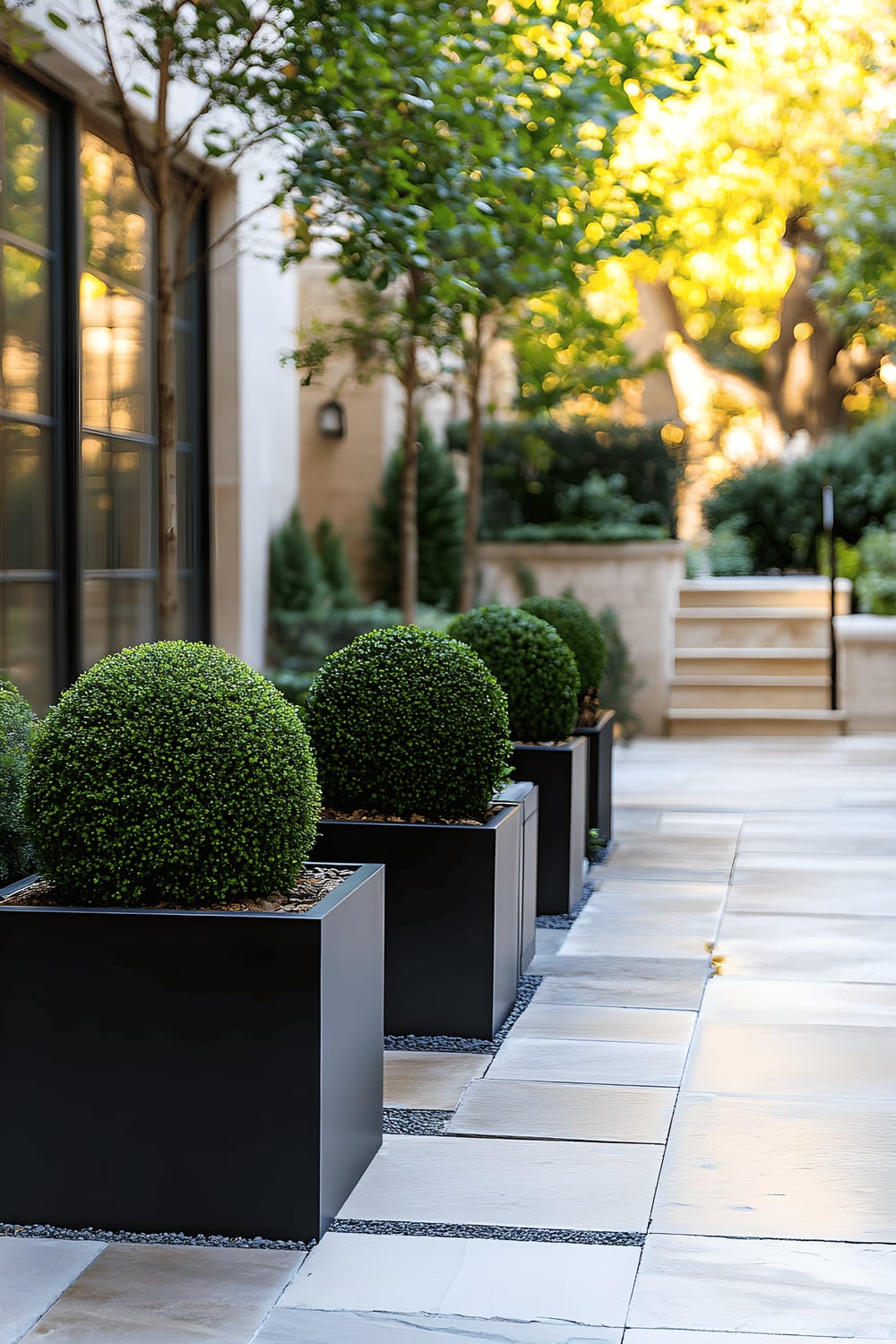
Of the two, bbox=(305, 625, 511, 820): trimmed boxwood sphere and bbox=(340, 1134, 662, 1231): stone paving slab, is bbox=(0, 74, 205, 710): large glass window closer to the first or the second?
bbox=(305, 625, 511, 820): trimmed boxwood sphere

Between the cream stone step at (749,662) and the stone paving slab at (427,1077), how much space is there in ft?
30.9

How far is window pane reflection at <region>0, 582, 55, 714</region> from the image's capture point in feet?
23.5

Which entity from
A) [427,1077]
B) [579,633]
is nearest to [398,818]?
[427,1077]

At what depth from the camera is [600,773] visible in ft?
23.1

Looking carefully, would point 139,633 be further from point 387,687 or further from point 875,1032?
point 875,1032

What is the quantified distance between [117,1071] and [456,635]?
11.4 ft

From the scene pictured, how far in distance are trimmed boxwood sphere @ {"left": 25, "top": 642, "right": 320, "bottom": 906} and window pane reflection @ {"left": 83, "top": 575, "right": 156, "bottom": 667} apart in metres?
5.11

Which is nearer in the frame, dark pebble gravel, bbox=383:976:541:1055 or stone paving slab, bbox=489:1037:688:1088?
stone paving slab, bbox=489:1037:688:1088

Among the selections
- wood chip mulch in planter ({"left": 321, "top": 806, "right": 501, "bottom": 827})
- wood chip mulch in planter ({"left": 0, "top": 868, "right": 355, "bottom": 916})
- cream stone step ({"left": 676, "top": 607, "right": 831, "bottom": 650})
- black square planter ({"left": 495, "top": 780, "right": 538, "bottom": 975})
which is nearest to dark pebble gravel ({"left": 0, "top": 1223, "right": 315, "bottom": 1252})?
wood chip mulch in planter ({"left": 0, "top": 868, "right": 355, "bottom": 916})

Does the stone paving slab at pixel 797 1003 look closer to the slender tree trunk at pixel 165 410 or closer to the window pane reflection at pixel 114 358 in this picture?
the slender tree trunk at pixel 165 410

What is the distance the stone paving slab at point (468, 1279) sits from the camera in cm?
260

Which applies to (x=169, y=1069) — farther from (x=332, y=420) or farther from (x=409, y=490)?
(x=332, y=420)

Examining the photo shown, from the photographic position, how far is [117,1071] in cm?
288

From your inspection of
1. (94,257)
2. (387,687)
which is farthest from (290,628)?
(387,687)
